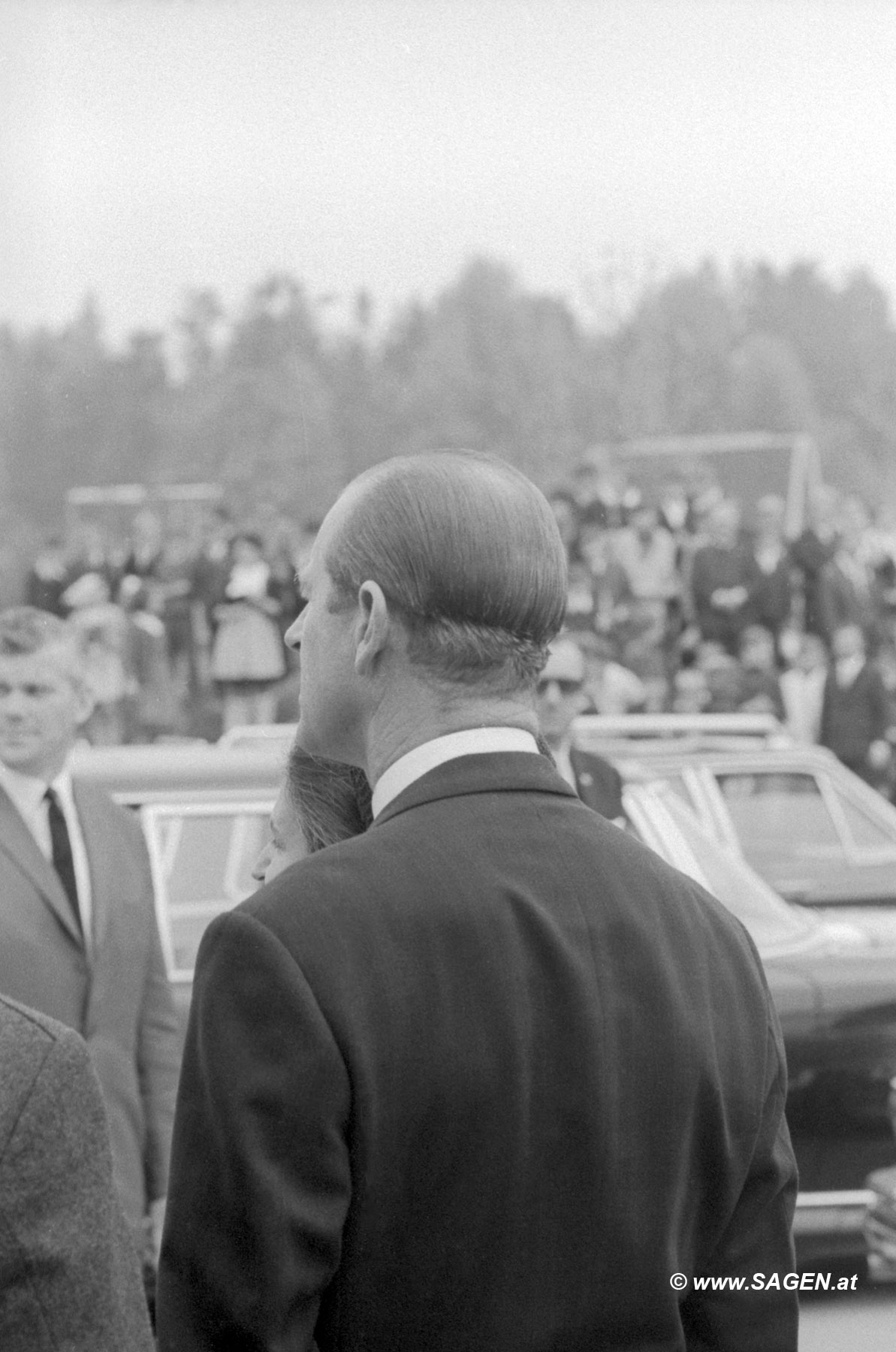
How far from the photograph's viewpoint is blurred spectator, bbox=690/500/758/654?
46.3ft

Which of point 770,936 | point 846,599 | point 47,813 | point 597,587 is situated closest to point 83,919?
point 47,813

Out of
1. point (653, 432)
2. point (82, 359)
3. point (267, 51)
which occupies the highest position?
point (267, 51)

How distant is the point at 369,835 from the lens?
1.42 m

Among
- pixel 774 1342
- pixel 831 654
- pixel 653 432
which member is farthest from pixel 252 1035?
pixel 653 432

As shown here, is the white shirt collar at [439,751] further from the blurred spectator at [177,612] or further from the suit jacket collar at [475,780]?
the blurred spectator at [177,612]

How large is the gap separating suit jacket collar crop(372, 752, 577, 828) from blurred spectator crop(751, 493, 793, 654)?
12.8 m

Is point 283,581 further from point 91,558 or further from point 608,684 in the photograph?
point 608,684

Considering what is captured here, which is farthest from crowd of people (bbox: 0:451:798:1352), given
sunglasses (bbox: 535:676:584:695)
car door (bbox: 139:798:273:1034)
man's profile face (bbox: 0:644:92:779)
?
car door (bbox: 139:798:273:1034)

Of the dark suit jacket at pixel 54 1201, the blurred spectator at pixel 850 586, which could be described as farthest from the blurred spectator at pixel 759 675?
the dark suit jacket at pixel 54 1201

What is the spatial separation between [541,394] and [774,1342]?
2485cm

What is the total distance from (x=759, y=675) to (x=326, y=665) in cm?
1247

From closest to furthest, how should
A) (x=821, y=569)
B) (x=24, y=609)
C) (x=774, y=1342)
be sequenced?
(x=774, y=1342) → (x=24, y=609) → (x=821, y=569)

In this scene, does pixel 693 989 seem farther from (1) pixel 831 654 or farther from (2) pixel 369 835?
(1) pixel 831 654

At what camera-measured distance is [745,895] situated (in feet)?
19.1
